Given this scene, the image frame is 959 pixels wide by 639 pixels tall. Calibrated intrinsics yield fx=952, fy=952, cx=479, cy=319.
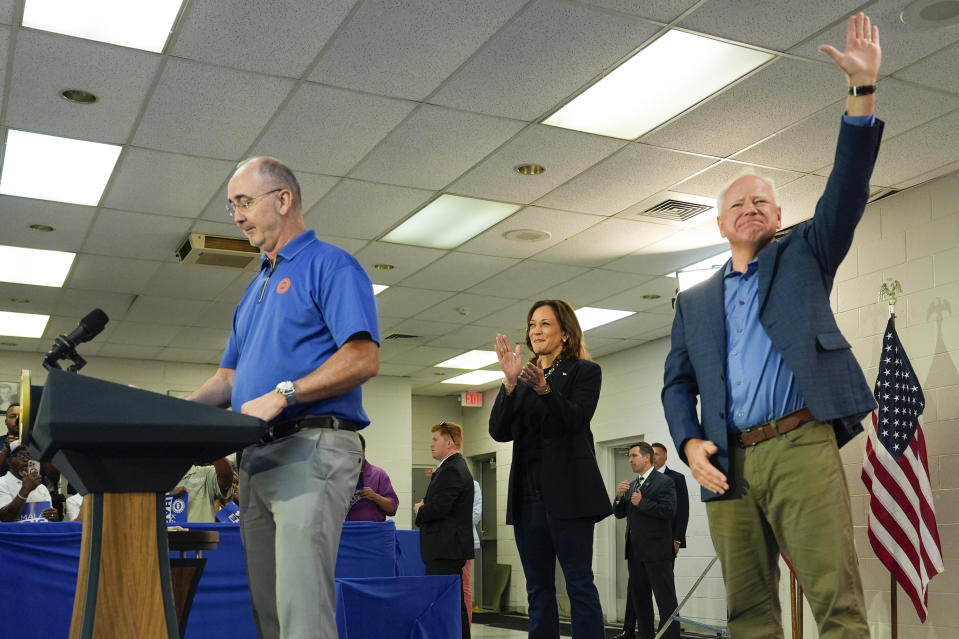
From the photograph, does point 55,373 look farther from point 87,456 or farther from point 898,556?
point 898,556

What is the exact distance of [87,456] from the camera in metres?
1.60

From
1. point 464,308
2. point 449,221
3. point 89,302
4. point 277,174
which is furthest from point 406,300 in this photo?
point 277,174

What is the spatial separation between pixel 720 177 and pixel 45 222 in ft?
15.7

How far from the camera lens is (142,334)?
415 inches

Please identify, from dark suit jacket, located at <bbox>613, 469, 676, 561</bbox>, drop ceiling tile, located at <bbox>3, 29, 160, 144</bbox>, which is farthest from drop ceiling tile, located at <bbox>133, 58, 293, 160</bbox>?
dark suit jacket, located at <bbox>613, 469, 676, 561</bbox>

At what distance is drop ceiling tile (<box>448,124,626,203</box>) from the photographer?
5551mm

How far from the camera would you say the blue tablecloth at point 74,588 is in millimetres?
3760

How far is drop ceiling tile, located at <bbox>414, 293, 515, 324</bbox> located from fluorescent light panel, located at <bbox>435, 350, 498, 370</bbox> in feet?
5.83

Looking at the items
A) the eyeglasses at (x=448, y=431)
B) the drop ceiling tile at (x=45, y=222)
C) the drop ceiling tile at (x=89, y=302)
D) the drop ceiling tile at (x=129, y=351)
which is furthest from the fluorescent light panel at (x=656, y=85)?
the drop ceiling tile at (x=129, y=351)

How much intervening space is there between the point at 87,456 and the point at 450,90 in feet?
12.1

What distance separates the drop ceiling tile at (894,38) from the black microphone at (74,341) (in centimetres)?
357

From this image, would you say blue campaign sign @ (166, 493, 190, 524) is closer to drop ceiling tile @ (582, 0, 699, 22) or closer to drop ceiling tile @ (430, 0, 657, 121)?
drop ceiling tile @ (430, 0, 657, 121)

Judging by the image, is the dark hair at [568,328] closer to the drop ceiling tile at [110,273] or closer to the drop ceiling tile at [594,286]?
the drop ceiling tile at [594,286]

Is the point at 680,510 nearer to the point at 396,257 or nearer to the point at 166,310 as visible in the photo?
the point at 396,257
